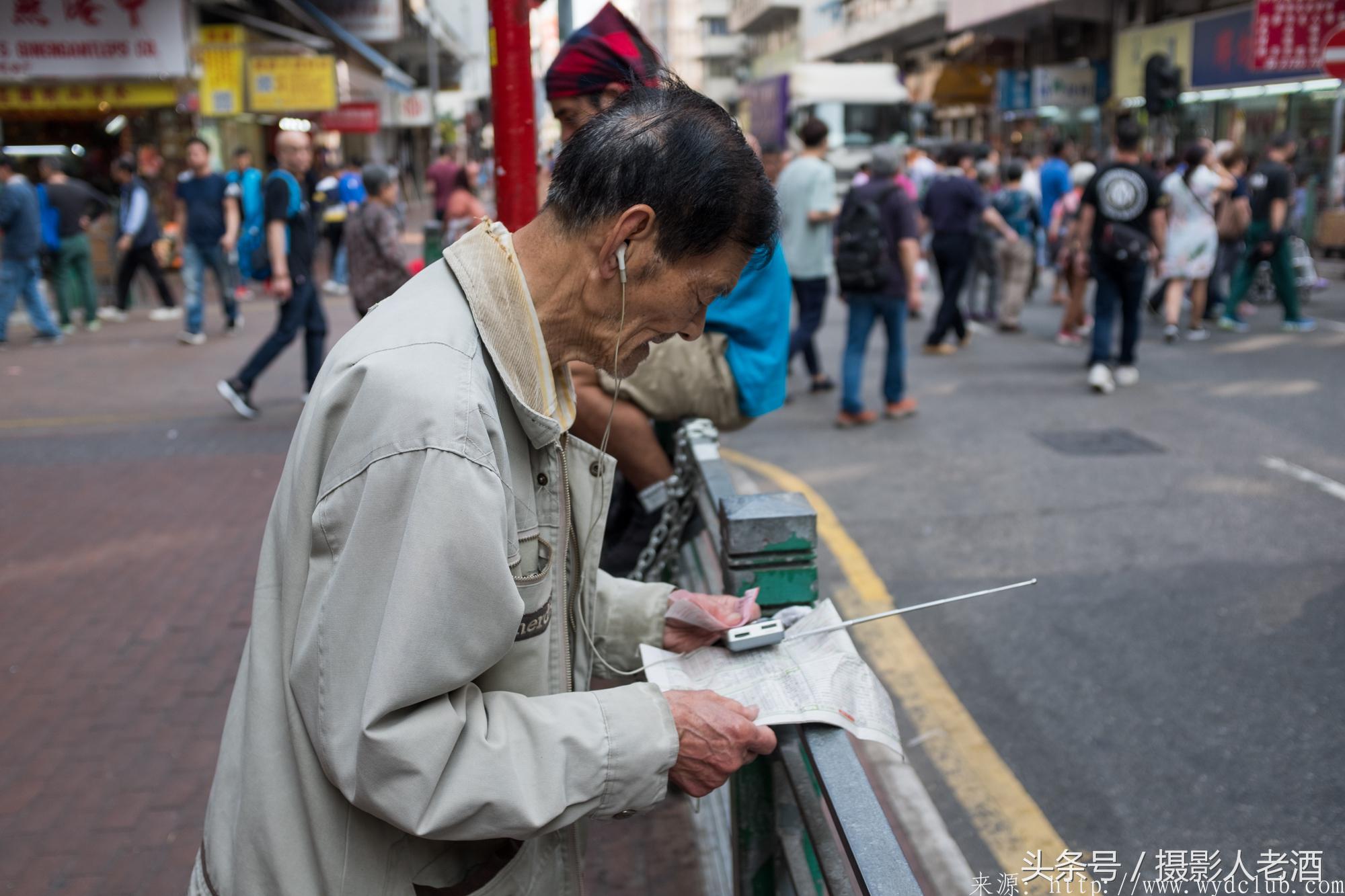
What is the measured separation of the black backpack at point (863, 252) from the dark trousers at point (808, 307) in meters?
0.78

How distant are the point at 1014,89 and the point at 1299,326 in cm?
1704

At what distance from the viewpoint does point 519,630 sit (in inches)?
61.7

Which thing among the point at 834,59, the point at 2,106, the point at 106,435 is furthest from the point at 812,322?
the point at 834,59

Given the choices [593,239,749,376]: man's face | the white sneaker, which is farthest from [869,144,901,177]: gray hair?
[593,239,749,376]: man's face

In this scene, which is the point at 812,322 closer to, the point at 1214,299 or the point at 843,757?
the point at 1214,299

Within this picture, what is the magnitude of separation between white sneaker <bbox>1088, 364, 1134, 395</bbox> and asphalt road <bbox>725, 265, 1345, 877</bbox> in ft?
0.45

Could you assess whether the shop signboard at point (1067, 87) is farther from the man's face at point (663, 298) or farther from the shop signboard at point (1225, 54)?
the man's face at point (663, 298)

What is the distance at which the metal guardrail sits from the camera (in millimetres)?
1505

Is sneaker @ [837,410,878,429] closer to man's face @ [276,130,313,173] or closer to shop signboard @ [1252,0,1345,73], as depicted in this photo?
man's face @ [276,130,313,173]

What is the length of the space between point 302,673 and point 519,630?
1.00 ft

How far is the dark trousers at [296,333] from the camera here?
28.7ft

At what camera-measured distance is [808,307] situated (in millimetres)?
9055

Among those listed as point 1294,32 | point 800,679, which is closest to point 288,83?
point 1294,32

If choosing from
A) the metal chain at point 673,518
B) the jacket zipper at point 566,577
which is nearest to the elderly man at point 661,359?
the metal chain at point 673,518
